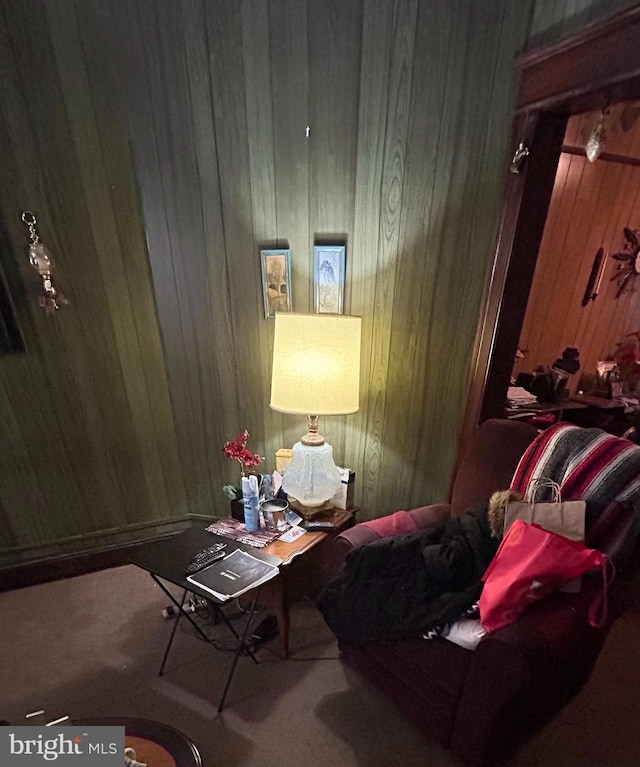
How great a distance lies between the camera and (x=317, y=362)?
1.55m

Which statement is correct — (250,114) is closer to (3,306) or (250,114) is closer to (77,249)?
(77,249)

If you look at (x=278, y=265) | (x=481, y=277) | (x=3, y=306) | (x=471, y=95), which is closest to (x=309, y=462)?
(x=278, y=265)

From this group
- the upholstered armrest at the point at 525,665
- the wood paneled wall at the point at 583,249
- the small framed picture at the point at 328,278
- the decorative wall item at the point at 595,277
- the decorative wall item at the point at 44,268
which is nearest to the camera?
the upholstered armrest at the point at 525,665

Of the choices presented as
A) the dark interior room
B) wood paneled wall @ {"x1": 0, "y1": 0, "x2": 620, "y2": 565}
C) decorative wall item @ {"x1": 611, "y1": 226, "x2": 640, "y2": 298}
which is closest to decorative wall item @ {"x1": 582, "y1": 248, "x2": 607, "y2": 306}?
decorative wall item @ {"x1": 611, "y1": 226, "x2": 640, "y2": 298}

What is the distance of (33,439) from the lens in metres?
1.90

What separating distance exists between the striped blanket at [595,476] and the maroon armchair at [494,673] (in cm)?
14

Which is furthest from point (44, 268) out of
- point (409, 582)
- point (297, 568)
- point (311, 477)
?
point (409, 582)

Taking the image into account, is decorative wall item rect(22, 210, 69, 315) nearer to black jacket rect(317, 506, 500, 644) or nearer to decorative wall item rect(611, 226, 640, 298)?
black jacket rect(317, 506, 500, 644)

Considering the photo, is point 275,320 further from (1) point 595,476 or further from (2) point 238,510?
(1) point 595,476

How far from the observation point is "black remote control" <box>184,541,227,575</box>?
4.76 ft

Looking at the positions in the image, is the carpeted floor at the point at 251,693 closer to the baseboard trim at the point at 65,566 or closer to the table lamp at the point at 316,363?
the baseboard trim at the point at 65,566

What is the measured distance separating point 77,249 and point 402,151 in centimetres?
145

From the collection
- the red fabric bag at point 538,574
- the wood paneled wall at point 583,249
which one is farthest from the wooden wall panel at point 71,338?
the wood paneled wall at point 583,249

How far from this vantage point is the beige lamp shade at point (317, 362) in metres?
1.53
